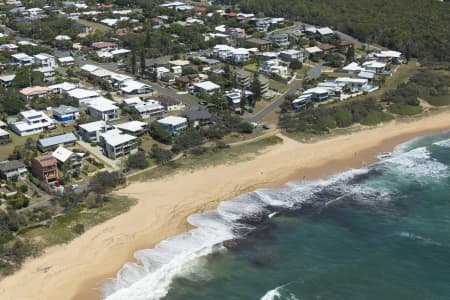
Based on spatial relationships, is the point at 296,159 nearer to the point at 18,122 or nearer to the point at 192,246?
the point at 192,246

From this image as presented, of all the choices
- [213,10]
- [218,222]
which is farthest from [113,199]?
[213,10]

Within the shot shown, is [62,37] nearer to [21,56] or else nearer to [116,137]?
[21,56]

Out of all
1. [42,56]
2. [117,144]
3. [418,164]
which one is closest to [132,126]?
[117,144]

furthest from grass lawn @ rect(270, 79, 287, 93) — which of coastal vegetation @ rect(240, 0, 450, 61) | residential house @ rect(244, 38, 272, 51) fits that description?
coastal vegetation @ rect(240, 0, 450, 61)

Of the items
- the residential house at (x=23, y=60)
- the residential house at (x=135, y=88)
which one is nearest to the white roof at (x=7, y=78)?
the residential house at (x=23, y=60)

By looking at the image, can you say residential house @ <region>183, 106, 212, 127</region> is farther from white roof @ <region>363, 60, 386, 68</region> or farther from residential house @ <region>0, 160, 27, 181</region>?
white roof @ <region>363, 60, 386, 68</region>

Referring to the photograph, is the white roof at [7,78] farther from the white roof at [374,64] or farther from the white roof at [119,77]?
the white roof at [374,64]
